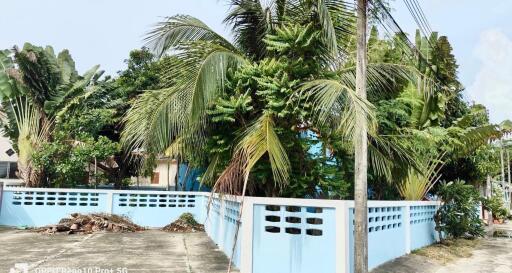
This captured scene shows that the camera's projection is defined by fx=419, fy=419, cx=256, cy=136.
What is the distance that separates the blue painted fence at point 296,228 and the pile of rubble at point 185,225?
0.94m

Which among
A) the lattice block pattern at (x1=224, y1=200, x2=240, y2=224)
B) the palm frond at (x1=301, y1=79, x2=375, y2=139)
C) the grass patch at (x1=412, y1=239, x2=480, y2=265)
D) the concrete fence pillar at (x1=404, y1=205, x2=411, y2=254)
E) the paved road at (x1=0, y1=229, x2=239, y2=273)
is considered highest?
the palm frond at (x1=301, y1=79, x2=375, y2=139)

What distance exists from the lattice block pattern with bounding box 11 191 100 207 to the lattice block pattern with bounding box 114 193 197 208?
978mm

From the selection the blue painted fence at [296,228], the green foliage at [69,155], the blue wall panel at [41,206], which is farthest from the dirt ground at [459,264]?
the green foliage at [69,155]

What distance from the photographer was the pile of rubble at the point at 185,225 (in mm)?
12570

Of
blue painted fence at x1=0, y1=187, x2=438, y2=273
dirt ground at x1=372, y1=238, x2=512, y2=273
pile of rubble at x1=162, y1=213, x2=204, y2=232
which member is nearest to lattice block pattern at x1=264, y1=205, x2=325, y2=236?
blue painted fence at x1=0, y1=187, x2=438, y2=273

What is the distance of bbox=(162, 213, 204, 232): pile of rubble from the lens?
41.2 feet

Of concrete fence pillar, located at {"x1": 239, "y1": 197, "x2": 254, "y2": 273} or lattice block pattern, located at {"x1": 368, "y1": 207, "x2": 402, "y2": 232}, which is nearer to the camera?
concrete fence pillar, located at {"x1": 239, "y1": 197, "x2": 254, "y2": 273}

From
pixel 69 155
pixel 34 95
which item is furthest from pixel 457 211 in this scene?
pixel 34 95

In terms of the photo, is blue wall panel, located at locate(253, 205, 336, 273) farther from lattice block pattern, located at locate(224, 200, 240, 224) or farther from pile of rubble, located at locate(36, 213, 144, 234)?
pile of rubble, located at locate(36, 213, 144, 234)

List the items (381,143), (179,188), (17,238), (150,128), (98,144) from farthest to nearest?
(179,188) → (98,144) → (17,238) → (381,143) → (150,128)

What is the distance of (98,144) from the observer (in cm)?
1348

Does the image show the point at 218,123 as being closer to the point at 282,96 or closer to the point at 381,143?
the point at 282,96

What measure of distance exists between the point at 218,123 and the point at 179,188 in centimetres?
1030

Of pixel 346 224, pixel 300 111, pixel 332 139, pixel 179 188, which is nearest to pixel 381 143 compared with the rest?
pixel 332 139
